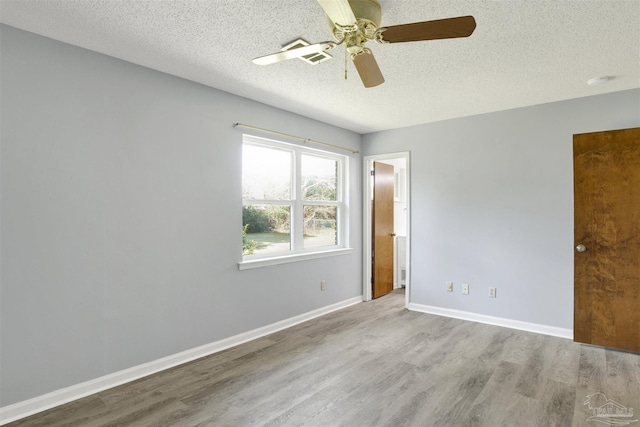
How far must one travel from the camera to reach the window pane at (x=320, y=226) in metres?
4.21

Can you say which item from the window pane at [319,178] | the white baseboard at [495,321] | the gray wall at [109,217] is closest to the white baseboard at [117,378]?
the gray wall at [109,217]

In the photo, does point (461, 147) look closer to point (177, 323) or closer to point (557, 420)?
point (557, 420)

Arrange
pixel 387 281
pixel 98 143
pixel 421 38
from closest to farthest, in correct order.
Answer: pixel 421 38
pixel 98 143
pixel 387 281

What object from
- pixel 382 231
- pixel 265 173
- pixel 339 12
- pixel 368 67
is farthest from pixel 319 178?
pixel 339 12

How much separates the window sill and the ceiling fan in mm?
1964

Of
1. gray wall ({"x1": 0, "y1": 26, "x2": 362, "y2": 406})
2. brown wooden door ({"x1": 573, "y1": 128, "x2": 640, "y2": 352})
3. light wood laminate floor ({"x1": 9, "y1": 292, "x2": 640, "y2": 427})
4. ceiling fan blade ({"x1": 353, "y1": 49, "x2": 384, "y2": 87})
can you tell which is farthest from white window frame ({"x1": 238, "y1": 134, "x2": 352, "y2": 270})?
brown wooden door ({"x1": 573, "y1": 128, "x2": 640, "y2": 352})

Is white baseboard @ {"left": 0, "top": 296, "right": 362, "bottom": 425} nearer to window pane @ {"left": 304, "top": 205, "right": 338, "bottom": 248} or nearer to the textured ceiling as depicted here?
window pane @ {"left": 304, "top": 205, "right": 338, "bottom": 248}

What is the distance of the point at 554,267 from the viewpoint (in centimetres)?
348

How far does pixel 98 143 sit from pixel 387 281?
167 inches

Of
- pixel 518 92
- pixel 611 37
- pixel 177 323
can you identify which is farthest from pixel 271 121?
pixel 611 37

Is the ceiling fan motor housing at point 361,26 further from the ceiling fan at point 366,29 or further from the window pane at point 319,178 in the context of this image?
the window pane at point 319,178

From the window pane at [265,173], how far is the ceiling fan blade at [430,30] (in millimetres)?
2106

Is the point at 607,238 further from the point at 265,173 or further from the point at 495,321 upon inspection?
the point at 265,173

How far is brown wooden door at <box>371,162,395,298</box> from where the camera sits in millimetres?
5000
